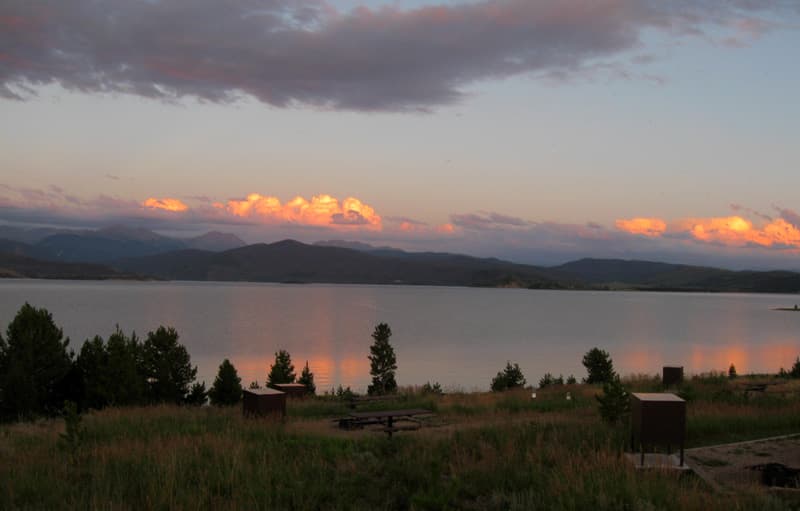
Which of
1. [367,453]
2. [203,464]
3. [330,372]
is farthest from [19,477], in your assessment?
[330,372]

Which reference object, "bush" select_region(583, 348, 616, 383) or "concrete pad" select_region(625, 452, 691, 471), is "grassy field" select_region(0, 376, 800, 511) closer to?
"concrete pad" select_region(625, 452, 691, 471)

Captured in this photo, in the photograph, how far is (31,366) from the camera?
20875mm

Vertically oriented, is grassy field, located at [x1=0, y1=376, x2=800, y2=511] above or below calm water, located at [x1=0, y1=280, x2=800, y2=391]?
above

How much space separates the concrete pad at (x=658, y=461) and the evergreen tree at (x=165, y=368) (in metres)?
19.8

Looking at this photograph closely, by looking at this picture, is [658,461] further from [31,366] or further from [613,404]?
[31,366]

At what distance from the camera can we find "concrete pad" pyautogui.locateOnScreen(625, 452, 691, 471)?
27.7 feet

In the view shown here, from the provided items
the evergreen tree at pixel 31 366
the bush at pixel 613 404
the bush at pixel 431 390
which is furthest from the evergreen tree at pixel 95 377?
the bush at pixel 613 404

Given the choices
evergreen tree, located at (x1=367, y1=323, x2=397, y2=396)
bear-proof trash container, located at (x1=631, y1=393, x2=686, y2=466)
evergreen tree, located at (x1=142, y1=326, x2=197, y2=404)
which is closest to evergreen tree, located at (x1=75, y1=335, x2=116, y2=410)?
evergreen tree, located at (x1=142, y1=326, x2=197, y2=404)

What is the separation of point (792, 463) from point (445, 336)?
67.9 meters

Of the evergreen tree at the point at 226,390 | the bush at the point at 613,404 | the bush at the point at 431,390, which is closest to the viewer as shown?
the bush at the point at 613,404

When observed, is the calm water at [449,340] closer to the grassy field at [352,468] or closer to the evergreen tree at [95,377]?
the evergreen tree at [95,377]

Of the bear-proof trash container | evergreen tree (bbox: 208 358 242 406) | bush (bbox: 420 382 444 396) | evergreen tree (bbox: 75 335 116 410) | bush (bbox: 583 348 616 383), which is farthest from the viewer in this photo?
bush (bbox: 583 348 616 383)

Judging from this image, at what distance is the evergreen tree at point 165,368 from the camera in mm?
24875

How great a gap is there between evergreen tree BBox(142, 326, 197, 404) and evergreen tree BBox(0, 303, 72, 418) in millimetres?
3243
